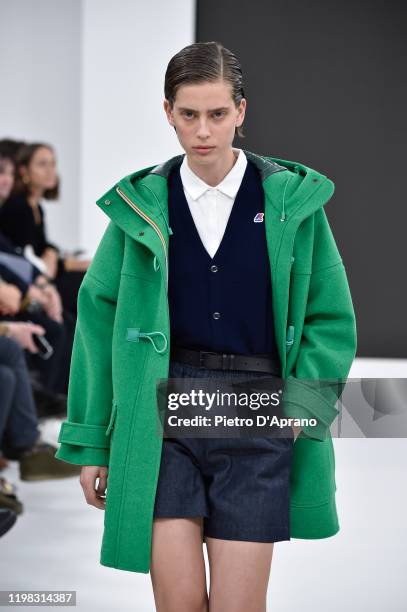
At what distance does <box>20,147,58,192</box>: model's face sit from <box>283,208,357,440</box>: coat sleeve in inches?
156

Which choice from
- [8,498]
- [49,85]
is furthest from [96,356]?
[49,85]

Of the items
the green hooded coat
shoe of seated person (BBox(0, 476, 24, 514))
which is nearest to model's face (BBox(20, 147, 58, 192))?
shoe of seated person (BBox(0, 476, 24, 514))

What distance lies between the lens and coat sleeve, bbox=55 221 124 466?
71.6 inches

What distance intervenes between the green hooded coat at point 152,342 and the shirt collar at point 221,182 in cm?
4

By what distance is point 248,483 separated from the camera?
172 cm

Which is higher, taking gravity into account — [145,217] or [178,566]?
[145,217]

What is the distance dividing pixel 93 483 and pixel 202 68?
75 centimetres

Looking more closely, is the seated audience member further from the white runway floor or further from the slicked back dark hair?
the slicked back dark hair

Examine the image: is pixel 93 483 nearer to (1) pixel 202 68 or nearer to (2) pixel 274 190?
(2) pixel 274 190

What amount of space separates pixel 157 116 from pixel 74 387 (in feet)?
17.4

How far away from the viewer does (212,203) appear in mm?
1809

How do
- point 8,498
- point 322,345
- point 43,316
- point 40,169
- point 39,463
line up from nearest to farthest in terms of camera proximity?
point 322,345, point 8,498, point 39,463, point 43,316, point 40,169

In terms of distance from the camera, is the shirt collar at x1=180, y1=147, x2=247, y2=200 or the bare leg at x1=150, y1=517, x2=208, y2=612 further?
the shirt collar at x1=180, y1=147, x2=247, y2=200

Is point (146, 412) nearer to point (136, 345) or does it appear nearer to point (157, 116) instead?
point (136, 345)
